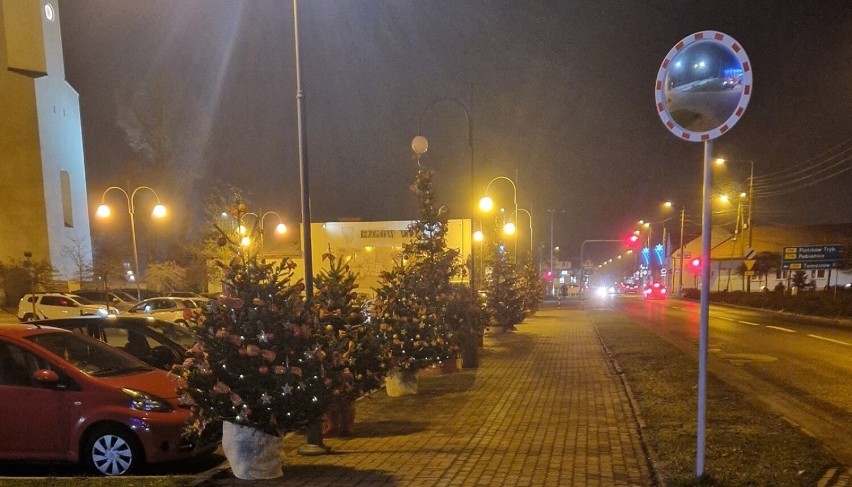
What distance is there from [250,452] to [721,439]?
506cm

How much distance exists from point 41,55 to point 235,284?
45828 millimetres

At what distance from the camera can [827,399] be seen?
930cm

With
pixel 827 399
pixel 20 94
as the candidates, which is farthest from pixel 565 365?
pixel 20 94

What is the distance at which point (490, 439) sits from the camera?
268 inches

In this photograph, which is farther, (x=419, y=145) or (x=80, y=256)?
(x=80, y=256)

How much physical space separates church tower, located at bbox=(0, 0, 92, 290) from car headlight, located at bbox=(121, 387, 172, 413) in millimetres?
38973

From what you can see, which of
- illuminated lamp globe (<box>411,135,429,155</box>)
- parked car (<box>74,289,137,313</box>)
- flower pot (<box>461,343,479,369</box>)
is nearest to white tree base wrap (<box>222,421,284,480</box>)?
flower pot (<box>461,343,479,369</box>)

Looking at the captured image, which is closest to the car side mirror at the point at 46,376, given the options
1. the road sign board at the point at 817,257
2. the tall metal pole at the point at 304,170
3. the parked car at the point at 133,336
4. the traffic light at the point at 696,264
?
the parked car at the point at 133,336

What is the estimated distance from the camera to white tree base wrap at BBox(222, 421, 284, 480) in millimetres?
5500

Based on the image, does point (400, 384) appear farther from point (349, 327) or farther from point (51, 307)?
point (51, 307)

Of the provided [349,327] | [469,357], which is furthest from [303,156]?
[469,357]

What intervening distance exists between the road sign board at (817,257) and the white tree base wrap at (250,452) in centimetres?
3579

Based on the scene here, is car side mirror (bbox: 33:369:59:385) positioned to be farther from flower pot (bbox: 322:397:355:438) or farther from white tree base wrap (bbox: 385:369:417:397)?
white tree base wrap (bbox: 385:369:417:397)

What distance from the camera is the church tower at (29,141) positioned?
133 feet
